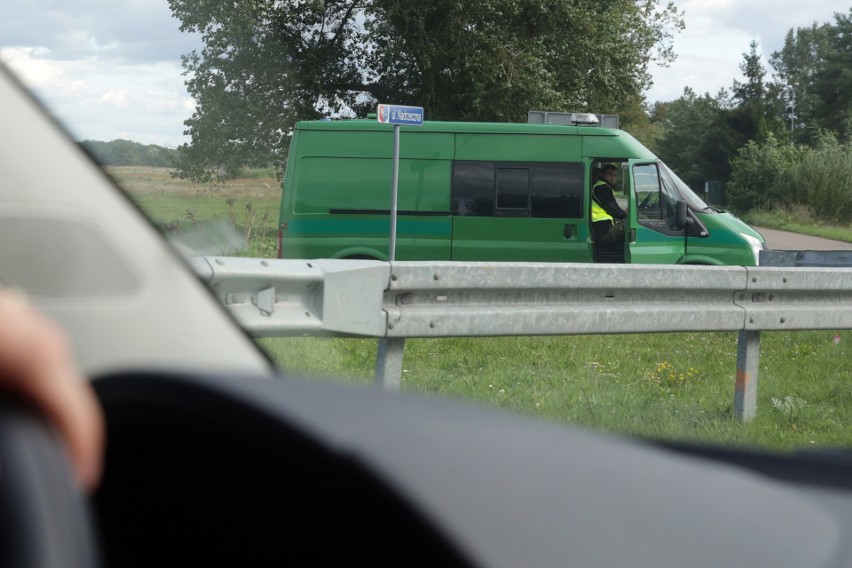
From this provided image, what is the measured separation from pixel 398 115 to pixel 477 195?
3.56 meters

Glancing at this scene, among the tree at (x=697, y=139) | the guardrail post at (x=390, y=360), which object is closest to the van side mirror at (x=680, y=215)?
the guardrail post at (x=390, y=360)

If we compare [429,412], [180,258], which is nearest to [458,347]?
[180,258]

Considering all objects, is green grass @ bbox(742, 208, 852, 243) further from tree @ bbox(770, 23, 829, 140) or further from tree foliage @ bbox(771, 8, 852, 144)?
tree @ bbox(770, 23, 829, 140)

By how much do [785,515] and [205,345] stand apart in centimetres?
79

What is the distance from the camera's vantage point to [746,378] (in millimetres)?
5449

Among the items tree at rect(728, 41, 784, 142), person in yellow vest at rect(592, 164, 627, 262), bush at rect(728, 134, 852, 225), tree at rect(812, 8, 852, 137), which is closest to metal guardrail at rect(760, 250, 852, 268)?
person in yellow vest at rect(592, 164, 627, 262)

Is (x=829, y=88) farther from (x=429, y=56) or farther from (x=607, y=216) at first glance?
(x=607, y=216)

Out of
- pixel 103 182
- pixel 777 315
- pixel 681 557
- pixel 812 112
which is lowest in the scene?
pixel 777 315

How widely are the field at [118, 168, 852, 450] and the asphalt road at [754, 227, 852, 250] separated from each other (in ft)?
72.4

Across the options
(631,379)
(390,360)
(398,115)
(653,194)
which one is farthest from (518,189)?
(390,360)

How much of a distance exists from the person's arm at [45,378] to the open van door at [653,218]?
1363 centimetres

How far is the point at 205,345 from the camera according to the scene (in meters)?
1.43

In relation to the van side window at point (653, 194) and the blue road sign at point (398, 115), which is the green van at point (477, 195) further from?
the blue road sign at point (398, 115)

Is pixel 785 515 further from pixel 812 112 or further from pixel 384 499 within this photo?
pixel 812 112
